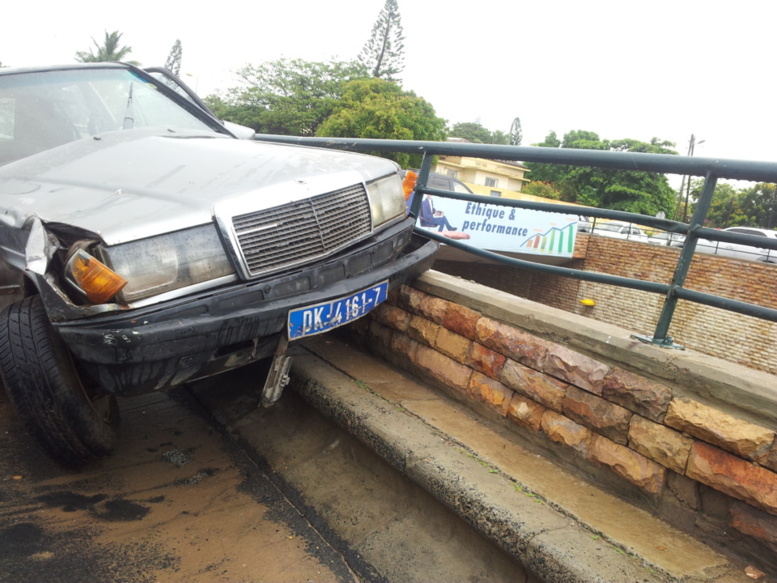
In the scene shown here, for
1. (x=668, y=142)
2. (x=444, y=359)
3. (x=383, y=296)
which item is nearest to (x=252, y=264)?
(x=383, y=296)

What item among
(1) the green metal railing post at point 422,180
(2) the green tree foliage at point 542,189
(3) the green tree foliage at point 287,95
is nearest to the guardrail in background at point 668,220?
(1) the green metal railing post at point 422,180

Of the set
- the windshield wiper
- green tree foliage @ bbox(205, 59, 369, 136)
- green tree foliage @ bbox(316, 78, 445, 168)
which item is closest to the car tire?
the windshield wiper

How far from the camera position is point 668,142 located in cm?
6166

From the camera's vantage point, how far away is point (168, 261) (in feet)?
7.21

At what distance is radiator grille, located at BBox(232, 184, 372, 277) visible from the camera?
238cm

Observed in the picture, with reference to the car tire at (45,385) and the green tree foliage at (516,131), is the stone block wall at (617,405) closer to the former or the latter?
the car tire at (45,385)

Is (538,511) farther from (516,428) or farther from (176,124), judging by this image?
(176,124)

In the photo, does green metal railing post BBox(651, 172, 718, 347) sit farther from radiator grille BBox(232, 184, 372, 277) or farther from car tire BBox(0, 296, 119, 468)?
car tire BBox(0, 296, 119, 468)

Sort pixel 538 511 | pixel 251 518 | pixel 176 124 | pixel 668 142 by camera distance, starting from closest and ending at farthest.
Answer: pixel 538 511
pixel 251 518
pixel 176 124
pixel 668 142

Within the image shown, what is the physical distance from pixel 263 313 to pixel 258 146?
4.15 feet

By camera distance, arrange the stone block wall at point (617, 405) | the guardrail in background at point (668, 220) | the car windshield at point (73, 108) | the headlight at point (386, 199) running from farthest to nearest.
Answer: the car windshield at point (73, 108) → the headlight at point (386, 199) → the guardrail in background at point (668, 220) → the stone block wall at point (617, 405)

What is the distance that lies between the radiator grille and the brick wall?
15501mm

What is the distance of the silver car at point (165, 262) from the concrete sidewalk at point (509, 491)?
53 centimetres

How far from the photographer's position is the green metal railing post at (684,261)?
240 cm
